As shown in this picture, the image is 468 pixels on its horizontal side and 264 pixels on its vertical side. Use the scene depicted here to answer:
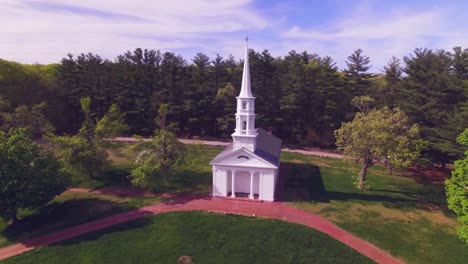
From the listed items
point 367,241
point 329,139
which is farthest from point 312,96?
point 367,241

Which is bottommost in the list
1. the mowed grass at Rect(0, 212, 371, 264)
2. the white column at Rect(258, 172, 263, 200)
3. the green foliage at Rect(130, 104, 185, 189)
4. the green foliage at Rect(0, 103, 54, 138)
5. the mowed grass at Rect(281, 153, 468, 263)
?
the mowed grass at Rect(0, 212, 371, 264)

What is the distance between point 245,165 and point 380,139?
13.5 metres

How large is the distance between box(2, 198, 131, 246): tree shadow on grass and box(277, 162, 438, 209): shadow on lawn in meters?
16.9

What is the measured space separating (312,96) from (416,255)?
125 ft

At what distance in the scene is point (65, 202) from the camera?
3253cm

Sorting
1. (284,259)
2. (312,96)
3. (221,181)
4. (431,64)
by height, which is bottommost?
(284,259)

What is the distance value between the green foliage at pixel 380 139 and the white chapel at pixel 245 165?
27.2 ft

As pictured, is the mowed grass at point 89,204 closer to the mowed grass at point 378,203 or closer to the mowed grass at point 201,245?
the mowed grass at point 378,203

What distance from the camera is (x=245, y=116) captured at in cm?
3403

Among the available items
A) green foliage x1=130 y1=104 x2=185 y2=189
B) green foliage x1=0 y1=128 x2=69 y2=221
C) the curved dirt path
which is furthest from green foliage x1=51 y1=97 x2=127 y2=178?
the curved dirt path

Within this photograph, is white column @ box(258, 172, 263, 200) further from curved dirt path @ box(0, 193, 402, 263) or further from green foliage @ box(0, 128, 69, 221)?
green foliage @ box(0, 128, 69, 221)

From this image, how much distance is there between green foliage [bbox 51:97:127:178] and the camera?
114 ft

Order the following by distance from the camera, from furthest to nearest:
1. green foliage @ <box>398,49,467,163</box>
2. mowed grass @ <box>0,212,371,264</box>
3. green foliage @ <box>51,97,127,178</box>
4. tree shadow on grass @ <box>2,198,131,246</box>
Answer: green foliage @ <box>398,49,467,163</box> < green foliage @ <box>51,97,127,178</box> < tree shadow on grass @ <box>2,198,131,246</box> < mowed grass @ <box>0,212,371,264</box>

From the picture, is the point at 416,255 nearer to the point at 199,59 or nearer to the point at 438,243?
the point at 438,243
